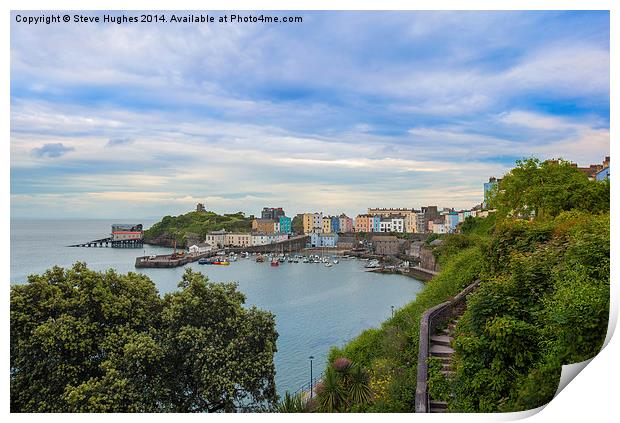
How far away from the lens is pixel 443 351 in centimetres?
349

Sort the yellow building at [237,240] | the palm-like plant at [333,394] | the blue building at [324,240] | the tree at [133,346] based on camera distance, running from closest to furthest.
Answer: the palm-like plant at [333,394]
the tree at [133,346]
the yellow building at [237,240]
the blue building at [324,240]

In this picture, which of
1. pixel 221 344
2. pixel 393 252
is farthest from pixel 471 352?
pixel 393 252

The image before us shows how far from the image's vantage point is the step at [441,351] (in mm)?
3455

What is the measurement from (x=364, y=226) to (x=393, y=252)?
13.7 ft

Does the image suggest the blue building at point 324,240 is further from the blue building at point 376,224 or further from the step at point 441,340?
the step at point 441,340

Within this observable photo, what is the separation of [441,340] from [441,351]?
0.20 metres

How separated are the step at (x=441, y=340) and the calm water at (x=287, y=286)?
178 cm

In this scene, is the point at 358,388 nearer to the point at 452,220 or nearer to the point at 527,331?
the point at 527,331

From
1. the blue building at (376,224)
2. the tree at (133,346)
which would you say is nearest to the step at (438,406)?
the tree at (133,346)

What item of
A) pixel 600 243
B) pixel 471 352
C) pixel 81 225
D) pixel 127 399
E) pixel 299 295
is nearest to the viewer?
pixel 471 352

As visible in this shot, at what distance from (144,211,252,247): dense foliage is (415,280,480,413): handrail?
3057 millimetres

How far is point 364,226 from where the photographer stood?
17359mm

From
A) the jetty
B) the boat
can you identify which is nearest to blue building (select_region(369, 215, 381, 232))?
the boat
